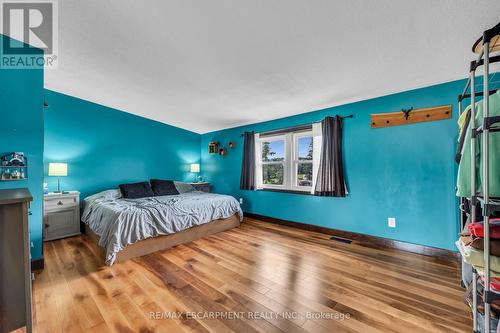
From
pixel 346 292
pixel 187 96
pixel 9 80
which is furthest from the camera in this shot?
pixel 187 96

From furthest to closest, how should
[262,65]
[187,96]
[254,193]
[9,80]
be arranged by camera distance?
[254,193]
[187,96]
[262,65]
[9,80]

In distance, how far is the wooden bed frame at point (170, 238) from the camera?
99.6 inches

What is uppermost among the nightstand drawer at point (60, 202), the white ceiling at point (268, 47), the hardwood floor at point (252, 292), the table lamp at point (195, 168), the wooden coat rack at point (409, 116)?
the white ceiling at point (268, 47)

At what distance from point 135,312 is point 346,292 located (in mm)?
1760

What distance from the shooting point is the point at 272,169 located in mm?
4367

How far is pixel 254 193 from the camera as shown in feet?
14.8

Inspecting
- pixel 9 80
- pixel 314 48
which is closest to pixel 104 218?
pixel 9 80

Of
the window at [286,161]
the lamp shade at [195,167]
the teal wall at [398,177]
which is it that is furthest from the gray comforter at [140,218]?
the lamp shade at [195,167]

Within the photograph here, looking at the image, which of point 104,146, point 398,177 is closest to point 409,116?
point 398,177

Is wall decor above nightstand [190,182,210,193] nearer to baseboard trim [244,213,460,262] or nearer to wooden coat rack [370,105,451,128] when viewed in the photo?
baseboard trim [244,213,460,262]

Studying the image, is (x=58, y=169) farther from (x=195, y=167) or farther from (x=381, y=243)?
(x=381, y=243)

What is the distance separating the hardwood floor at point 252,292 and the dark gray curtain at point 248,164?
5.95 ft

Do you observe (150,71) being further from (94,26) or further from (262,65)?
(262,65)

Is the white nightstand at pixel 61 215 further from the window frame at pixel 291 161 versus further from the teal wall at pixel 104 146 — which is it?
the window frame at pixel 291 161
